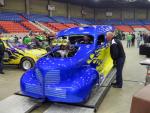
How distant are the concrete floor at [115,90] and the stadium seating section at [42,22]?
1332 centimetres

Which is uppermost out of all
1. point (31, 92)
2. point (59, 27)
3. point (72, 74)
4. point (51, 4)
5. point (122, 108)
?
point (51, 4)

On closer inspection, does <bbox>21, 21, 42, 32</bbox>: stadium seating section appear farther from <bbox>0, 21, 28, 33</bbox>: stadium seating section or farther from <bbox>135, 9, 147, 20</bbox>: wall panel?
<bbox>135, 9, 147, 20</bbox>: wall panel

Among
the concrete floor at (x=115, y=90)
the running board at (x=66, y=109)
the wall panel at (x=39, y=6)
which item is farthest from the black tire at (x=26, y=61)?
the wall panel at (x=39, y=6)

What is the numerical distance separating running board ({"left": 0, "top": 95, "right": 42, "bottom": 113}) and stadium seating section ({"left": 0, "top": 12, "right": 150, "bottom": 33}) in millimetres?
16164

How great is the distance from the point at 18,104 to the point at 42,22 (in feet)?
82.2

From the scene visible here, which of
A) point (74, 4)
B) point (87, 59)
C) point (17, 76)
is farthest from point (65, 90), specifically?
point (74, 4)

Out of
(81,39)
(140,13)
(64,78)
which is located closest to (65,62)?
(64,78)

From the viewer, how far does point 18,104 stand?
5234 millimetres

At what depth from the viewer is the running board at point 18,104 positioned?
193 inches

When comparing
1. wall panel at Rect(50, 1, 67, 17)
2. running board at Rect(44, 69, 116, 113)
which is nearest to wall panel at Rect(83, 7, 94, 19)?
wall panel at Rect(50, 1, 67, 17)

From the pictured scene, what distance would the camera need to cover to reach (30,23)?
87.5 feet

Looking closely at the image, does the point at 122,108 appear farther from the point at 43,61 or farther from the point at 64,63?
the point at 43,61

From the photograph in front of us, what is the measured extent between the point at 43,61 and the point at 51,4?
1164 inches

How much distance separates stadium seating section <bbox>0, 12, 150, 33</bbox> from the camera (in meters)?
23.0
